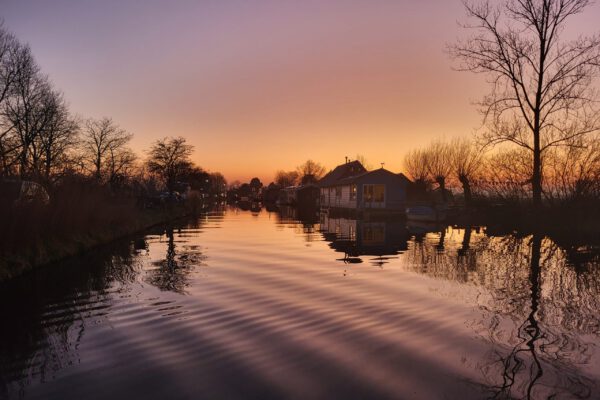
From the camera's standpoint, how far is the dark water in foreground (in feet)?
17.2

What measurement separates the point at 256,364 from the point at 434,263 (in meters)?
9.71

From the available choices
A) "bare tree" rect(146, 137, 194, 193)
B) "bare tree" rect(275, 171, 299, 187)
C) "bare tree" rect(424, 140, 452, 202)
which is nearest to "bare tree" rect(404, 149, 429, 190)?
"bare tree" rect(424, 140, 452, 202)

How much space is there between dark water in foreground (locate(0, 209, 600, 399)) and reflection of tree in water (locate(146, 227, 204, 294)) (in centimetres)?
11

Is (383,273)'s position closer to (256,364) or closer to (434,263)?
(434,263)

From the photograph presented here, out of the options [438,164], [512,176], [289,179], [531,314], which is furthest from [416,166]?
[289,179]

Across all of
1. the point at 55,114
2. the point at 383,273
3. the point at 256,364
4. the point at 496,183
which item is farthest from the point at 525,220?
the point at 55,114

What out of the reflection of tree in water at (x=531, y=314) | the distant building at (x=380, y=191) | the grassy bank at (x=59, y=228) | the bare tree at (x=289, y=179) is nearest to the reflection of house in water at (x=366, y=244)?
the reflection of tree in water at (x=531, y=314)

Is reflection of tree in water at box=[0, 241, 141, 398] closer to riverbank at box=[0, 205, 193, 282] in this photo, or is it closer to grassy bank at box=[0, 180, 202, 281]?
riverbank at box=[0, 205, 193, 282]

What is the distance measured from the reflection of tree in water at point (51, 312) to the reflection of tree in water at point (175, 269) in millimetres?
638

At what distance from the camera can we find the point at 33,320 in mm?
8102

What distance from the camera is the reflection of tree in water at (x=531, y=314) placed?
534 centimetres

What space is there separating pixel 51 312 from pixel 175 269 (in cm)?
472

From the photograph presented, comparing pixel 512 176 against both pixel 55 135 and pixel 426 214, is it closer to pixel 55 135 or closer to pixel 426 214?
pixel 426 214

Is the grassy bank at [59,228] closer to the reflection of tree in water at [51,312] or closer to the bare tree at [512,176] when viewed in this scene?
the reflection of tree in water at [51,312]
